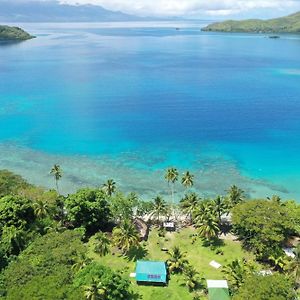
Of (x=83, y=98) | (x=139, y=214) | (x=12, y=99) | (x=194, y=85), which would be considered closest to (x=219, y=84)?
(x=194, y=85)

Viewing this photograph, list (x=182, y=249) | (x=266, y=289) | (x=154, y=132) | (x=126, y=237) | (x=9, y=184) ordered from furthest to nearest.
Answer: (x=154, y=132) → (x=9, y=184) → (x=182, y=249) → (x=126, y=237) → (x=266, y=289)

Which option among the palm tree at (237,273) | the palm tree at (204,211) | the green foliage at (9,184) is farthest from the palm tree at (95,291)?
the green foliage at (9,184)

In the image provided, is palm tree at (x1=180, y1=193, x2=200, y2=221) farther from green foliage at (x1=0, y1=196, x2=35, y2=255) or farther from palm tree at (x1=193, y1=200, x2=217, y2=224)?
green foliage at (x1=0, y1=196, x2=35, y2=255)

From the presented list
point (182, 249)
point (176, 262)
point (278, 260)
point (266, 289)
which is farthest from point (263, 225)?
point (266, 289)

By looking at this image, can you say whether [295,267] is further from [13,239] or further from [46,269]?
[13,239]

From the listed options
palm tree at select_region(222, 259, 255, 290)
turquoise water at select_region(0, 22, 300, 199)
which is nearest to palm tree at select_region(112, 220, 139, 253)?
palm tree at select_region(222, 259, 255, 290)

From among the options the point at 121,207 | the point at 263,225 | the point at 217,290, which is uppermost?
the point at 263,225
